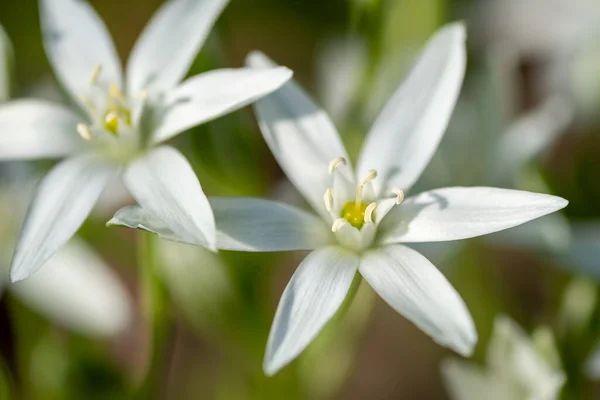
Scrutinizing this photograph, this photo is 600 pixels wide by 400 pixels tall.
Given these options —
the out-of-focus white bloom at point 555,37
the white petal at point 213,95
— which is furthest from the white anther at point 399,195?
the out-of-focus white bloom at point 555,37

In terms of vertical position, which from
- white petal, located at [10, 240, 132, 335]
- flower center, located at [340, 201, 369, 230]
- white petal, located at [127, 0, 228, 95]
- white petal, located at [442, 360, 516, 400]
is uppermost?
white petal, located at [127, 0, 228, 95]

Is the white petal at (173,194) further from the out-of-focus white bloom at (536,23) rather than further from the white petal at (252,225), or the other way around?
the out-of-focus white bloom at (536,23)

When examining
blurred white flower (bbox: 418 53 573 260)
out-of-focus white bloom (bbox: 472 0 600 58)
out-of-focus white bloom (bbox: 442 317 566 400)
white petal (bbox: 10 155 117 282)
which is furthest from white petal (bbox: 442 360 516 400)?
out-of-focus white bloom (bbox: 472 0 600 58)

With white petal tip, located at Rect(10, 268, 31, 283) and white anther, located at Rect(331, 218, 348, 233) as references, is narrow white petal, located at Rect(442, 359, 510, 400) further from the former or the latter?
white petal tip, located at Rect(10, 268, 31, 283)

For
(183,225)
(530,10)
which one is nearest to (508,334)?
(183,225)

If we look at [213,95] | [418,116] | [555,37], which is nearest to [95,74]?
[213,95]

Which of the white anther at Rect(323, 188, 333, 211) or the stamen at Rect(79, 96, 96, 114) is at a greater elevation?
the stamen at Rect(79, 96, 96, 114)
